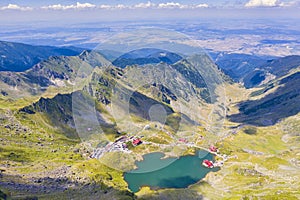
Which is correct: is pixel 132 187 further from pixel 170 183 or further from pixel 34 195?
pixel 34 195

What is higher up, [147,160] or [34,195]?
[34,195]

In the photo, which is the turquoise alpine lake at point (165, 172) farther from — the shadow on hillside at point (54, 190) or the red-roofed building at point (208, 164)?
the shadow on hillside at point (54, 190)

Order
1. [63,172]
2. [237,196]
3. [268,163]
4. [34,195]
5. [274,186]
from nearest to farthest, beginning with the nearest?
[34,195], [237,196], [274,186], [63,172], [268,163]

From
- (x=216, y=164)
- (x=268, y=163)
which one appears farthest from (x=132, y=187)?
(x=268, y=163)

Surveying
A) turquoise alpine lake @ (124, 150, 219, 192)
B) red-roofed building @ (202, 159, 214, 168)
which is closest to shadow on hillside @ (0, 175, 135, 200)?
turquoise alpine lake @ (124, 150, 219, 192)

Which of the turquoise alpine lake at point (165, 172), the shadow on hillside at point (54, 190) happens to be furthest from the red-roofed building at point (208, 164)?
the shadow on hillside at point (54, 190)

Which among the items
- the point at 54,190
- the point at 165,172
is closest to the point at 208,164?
the point at 165,172

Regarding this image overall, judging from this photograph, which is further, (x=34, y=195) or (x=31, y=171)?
(x=31, y=171)

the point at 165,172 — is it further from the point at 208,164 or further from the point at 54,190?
the point at 54,190
